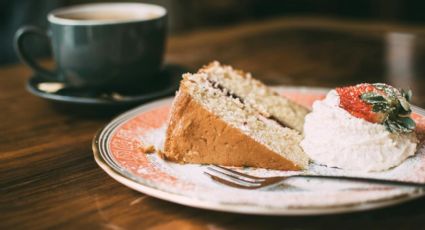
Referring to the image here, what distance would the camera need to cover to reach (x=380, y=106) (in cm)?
82

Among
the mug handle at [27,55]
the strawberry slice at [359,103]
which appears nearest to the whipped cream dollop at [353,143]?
the strawberry slice at [359,103]

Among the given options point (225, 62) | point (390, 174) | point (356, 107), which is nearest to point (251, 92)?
point (356, 107)

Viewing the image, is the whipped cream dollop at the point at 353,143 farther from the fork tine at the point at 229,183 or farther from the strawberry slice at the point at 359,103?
the fork tine at the point at 229,183

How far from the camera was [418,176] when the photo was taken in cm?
72

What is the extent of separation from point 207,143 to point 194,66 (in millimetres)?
769

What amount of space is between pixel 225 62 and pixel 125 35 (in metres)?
0.51

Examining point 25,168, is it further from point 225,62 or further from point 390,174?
point 225,62

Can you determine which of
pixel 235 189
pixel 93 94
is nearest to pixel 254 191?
pixel 235 189

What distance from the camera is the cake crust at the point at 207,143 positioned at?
2.71 feet

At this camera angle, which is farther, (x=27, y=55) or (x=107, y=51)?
(x=27, y=55)

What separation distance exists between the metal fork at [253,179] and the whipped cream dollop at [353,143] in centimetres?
10

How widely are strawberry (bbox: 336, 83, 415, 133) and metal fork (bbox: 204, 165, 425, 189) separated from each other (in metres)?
0.16

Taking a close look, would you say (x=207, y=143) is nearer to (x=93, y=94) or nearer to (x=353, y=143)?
(x=353, y=143)

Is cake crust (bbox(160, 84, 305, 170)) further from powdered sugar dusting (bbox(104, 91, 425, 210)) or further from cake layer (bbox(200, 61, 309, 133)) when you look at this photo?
→ cake layer (bbox(200, 61, 309, 133))
